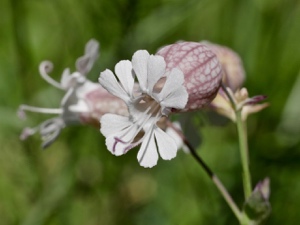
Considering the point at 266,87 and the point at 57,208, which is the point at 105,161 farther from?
the point at 266,87

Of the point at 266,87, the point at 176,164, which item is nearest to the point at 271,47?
the point at 266,87

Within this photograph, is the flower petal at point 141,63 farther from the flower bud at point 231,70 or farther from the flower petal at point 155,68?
the flower bud at point 231,70

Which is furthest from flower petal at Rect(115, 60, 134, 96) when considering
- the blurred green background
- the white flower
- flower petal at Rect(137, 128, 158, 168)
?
the blurred green background

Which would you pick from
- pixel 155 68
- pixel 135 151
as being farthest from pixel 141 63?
pixel 135 151

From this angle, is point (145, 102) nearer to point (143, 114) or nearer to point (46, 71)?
point (143, 114)

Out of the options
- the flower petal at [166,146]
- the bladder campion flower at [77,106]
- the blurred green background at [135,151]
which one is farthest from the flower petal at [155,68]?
the blurred green background at [135,151]

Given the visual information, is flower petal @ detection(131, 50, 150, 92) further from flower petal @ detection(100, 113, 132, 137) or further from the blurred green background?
the blurred green background
